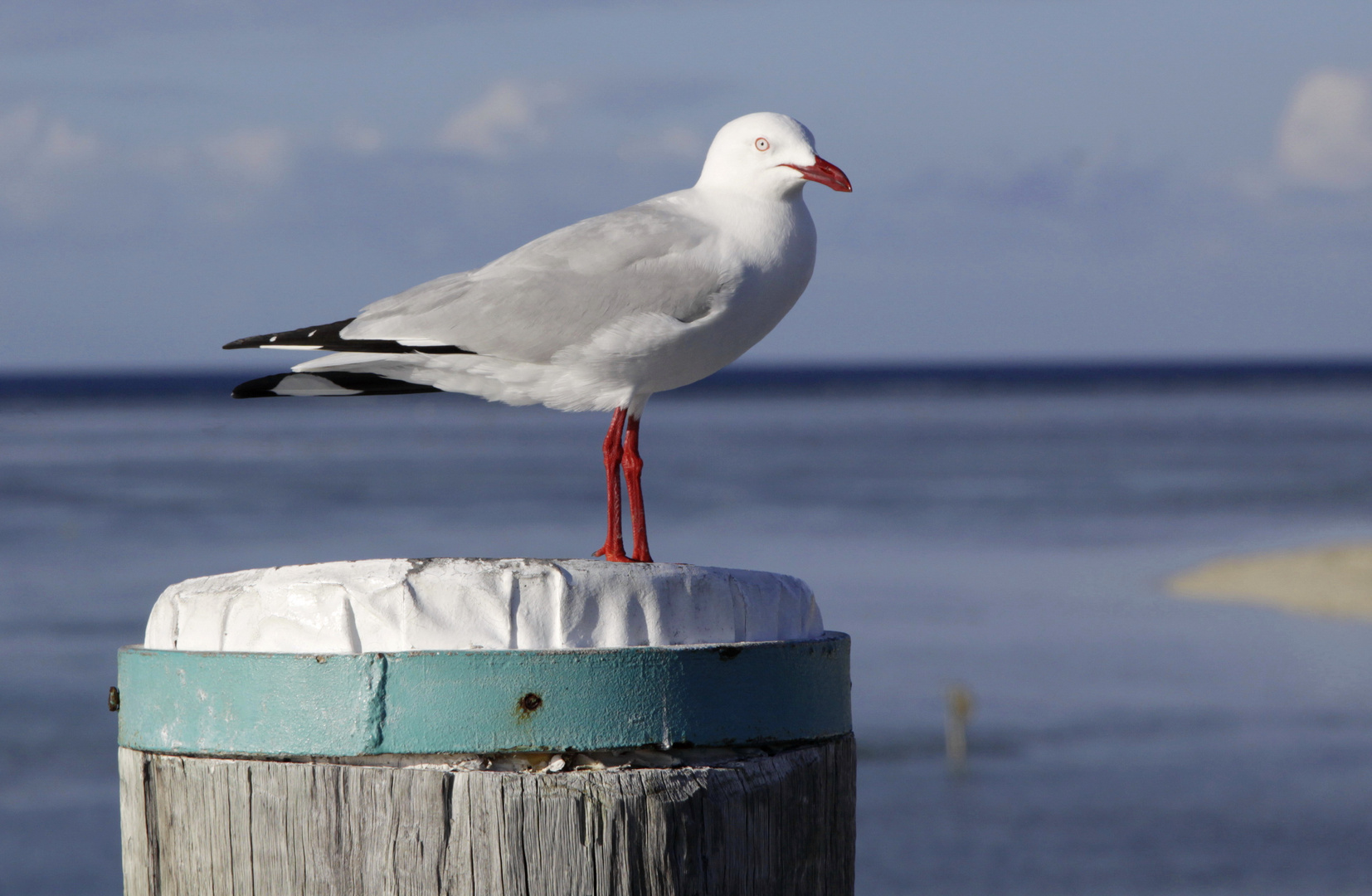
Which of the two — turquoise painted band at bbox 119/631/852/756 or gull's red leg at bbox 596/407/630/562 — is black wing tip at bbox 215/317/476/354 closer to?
gull's red leg at bbox 596/407/630/562

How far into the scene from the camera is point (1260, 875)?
13188 millimetres

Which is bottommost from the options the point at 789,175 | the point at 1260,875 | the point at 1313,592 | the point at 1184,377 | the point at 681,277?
the point at 1260,875

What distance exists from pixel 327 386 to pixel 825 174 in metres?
1.46

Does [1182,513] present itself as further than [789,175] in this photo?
Yes

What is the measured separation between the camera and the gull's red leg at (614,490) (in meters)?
3.69

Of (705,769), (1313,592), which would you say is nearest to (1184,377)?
(1313,592)

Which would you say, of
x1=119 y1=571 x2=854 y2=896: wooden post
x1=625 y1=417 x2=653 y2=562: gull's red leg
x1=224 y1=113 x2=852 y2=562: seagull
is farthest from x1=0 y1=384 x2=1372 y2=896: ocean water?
x1=119 y1=571 x2=854 y2=896: wooden post

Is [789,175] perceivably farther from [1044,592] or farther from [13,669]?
[1044,592]

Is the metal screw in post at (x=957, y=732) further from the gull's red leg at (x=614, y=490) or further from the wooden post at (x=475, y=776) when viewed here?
the wooden post at (x=475, y=776)

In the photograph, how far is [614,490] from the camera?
12.5ft

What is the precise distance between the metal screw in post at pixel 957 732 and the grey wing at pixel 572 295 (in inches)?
516

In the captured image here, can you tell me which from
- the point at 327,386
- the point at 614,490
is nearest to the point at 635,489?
the point at 614,490

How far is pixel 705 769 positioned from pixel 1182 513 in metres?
40.4

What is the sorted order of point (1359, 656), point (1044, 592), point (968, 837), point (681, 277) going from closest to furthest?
1. point (681, 277)
2. point (968, 837)
3. point (1359, 656)
4. point (1044, 592)
